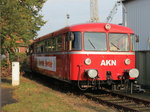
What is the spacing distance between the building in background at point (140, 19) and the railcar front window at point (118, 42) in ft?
22.6

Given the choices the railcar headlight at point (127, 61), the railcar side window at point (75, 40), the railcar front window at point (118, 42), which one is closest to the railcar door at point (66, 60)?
the railcar side window at point (75, 40)

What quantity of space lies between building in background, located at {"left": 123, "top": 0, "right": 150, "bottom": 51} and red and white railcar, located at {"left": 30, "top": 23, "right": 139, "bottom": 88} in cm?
703

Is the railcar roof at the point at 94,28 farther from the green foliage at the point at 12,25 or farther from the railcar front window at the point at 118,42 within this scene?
the green foliage at the point at 12,25

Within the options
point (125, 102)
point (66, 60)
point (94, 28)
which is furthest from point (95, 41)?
point (125, 102)

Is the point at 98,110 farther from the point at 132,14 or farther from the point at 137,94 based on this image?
the point at 132,14

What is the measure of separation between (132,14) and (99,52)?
9.92 m

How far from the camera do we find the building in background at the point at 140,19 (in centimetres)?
1872

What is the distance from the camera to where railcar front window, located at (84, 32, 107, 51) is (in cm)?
1130

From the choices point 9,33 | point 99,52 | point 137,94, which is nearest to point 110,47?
point 99,52

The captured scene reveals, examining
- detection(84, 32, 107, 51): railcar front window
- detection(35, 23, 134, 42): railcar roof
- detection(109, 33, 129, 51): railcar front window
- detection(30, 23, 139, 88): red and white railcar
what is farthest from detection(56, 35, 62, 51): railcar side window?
detection(109, 33, 129, 51): railcar front window

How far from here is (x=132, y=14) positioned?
20344mm

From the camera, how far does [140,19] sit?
19.4 meters

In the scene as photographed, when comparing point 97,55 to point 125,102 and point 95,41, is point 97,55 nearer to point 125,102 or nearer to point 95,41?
point 95,41

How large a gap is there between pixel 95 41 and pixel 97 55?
0.59 metres
